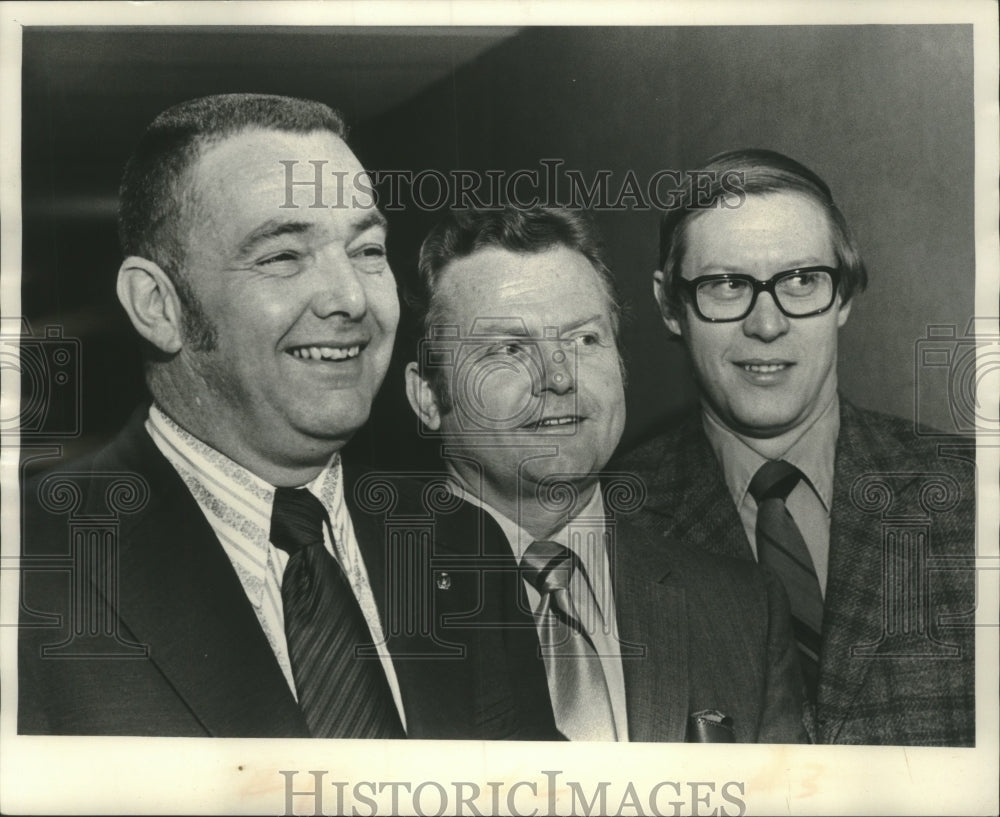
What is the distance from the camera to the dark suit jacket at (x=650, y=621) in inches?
107

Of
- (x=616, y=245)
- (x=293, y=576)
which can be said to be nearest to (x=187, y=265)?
(x=293, y=576)

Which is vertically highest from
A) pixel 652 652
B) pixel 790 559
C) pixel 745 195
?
pixel 745 195

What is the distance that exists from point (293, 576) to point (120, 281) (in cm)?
89

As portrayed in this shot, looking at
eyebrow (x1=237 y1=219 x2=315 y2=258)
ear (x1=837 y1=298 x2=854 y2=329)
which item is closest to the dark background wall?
ear (x1=837 y1=298 x2=854 y2=329)

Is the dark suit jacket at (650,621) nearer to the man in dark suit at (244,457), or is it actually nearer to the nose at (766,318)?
the man in dark suit at (244,457)

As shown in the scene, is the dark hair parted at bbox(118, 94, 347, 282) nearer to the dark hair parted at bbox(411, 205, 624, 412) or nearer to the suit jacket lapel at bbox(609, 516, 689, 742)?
the dark hair parted at bbox(411, 205, 624, 412)

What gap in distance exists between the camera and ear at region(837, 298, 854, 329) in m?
2.73

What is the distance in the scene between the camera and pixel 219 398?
2.68m

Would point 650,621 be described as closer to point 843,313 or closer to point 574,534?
point 574,534

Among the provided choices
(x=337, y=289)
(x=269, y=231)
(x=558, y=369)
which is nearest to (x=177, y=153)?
(x=269, y=231)

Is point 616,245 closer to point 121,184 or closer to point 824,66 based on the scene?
point 824,66

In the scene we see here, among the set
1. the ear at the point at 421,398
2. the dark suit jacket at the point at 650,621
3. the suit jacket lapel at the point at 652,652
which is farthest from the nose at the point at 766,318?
the ear at the point at 421,398

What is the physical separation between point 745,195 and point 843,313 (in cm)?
40

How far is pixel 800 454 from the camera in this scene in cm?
277
